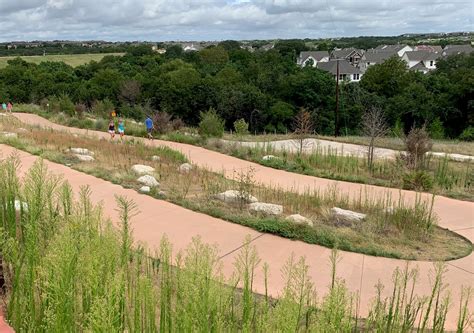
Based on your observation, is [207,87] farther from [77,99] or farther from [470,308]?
[470,308]

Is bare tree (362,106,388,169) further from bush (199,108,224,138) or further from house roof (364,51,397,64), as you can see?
house roof (364,51,397,64)

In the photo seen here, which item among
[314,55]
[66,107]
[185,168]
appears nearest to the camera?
[185,168]

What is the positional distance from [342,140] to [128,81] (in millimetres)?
34867

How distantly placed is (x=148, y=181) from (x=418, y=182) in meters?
4.91

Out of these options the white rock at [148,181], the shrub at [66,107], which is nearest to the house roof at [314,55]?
the shrub at [66,107]

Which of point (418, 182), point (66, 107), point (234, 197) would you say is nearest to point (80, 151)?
point (234, 197)

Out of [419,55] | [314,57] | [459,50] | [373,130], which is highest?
[459,50]

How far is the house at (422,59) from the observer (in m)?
79.4

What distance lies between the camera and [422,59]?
3216 inches

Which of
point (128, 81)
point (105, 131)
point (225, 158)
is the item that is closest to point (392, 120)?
point (128, 81)

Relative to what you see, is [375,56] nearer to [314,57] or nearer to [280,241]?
[314,57]

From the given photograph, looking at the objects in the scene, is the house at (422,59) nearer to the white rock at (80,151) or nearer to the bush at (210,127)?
the bush at (210,127)

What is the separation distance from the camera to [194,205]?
6934 mm

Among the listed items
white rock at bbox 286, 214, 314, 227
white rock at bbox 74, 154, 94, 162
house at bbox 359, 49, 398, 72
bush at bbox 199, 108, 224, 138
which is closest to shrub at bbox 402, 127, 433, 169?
white rock at bbox 286, 214, 314, 227
